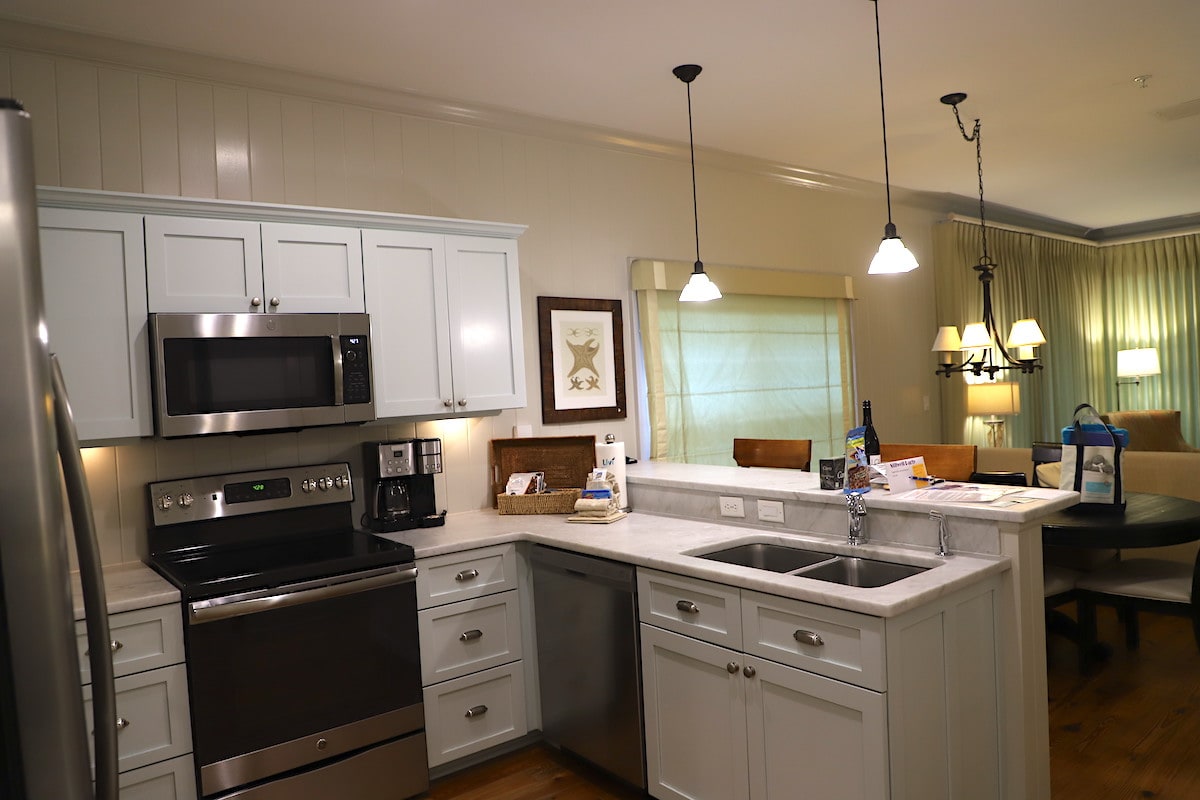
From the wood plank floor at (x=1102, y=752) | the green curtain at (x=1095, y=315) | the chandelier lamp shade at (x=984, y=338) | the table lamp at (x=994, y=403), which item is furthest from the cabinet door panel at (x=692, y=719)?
the green curtain at (x=1095, y=315)

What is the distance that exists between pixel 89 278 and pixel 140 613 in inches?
40.6

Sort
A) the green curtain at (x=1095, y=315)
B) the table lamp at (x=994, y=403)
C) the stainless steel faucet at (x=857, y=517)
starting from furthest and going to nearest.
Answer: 1. the green curtain at (x=1095, y=315)
2. the table lamp at (x=994, y=403)
3. the stainless steel faucet at (x=857, y=517)

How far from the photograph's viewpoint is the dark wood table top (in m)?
3.05

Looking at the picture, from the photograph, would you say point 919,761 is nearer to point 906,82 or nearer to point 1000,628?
point 1000,628

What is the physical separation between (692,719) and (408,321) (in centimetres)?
176

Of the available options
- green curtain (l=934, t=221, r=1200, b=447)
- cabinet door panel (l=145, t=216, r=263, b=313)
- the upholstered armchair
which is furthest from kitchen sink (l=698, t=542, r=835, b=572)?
the upholstered armchair

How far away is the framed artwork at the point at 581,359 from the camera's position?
3885 mm

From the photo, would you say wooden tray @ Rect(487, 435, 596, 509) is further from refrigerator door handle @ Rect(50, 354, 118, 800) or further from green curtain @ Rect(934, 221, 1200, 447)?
green curtain @ Rect(934, 221, 1200, 447)

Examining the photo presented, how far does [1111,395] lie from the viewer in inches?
325

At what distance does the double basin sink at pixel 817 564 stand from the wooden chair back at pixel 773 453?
1141 mm

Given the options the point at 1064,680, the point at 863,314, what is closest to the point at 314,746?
the point at 1064,680

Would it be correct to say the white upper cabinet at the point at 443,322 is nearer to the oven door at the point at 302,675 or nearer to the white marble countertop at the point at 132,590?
the oven door at the point at 302,675

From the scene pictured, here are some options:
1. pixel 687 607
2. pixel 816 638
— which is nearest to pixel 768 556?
pixel 687 607

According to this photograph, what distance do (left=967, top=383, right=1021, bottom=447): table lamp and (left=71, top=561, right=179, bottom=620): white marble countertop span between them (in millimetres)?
5356
